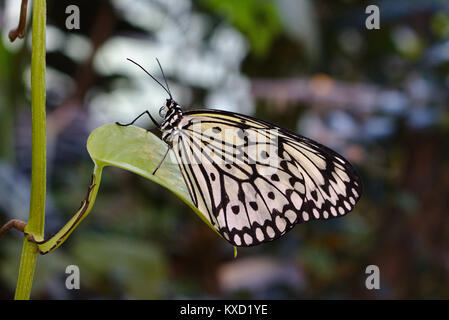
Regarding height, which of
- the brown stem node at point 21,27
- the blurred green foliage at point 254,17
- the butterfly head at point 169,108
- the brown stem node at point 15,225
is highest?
the blurred green foliage at point 254,17

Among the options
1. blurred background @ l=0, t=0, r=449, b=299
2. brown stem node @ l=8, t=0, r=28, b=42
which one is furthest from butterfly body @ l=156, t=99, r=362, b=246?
blurred background @ l=0, t=0, r=449, b=299

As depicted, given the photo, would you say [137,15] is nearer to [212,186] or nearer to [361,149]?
[361,149]

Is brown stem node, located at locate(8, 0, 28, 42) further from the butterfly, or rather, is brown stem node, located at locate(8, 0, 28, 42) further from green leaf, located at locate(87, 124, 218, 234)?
the butterfly

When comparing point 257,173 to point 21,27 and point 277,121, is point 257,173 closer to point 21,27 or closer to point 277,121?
point 21,27

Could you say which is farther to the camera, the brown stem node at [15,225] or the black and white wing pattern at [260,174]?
the black and white wing pattern at [260,174]

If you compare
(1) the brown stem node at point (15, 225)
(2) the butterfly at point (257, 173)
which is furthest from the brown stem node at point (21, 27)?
(2) the butterfly at point (257, 173)

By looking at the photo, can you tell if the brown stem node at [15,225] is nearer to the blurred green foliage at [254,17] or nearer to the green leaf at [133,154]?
the green leaf at [133,154]
